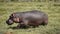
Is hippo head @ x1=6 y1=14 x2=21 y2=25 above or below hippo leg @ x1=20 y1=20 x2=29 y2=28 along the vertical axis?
above

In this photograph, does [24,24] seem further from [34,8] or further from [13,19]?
[34,8]

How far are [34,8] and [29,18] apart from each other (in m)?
0.50

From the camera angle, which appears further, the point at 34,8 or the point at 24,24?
the point at 34,8

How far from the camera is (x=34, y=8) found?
3.93m

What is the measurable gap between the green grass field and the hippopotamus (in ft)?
0.27

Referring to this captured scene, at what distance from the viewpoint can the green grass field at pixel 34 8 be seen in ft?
10.9

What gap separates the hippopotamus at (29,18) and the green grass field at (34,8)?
3.2 inches

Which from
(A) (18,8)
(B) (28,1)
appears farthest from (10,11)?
(B) (28,1)

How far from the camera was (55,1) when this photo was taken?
4273 millimetres

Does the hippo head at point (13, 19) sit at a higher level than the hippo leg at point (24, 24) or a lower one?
higher

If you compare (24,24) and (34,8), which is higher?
(34,8)

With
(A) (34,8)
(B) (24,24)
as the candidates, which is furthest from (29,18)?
(A) (34,8)

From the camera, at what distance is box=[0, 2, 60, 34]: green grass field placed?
334cm

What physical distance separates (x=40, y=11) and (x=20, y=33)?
Result: 634 mm
